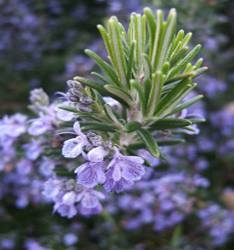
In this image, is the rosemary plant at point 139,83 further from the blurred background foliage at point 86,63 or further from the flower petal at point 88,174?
the blurred background foliage at point 86,63

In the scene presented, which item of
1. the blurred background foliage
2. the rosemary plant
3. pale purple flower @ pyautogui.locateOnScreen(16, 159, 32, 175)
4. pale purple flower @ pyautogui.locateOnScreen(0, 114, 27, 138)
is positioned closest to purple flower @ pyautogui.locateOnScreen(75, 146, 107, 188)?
the rosemary plant

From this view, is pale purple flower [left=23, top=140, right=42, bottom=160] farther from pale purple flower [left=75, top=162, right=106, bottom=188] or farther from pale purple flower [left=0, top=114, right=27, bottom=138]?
pale purple flower [left=75, top=162, right=106, bottom=188]

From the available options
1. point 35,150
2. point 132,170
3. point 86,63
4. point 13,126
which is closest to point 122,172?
point 132,170

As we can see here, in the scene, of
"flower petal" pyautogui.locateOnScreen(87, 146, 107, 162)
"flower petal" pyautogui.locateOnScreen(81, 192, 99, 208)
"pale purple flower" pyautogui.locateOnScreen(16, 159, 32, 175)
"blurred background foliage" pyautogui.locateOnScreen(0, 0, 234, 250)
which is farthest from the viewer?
"blurred background foliage" pyautogui.locateOnScreen(0, 0, 234, 250)

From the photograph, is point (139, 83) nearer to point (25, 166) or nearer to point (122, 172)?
point (122, 172)

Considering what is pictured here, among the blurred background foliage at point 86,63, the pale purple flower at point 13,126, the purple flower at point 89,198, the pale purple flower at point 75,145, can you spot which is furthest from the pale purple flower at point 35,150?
the blurred background foliage at point 86,63
